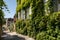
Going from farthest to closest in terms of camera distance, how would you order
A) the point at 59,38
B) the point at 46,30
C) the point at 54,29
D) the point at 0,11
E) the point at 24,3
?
1. the point at 24,3
2. the point at 0,11
3. the point at 46,30
4. the point at 54,29
5. the point at 59,38

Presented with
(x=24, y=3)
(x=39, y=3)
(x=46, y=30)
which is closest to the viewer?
(x=46, y=30)

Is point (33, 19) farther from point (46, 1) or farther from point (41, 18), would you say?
point (46, 1)

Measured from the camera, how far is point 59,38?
50.5 feet

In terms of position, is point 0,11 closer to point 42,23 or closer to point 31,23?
point 31,23

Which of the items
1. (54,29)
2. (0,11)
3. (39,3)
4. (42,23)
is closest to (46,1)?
(39,3)

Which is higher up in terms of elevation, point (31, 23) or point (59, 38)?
point (31, 23)

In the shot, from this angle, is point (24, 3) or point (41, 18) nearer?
point (41, 18)

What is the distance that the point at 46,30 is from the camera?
57.9 ft

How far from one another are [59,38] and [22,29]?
10547 millimetres

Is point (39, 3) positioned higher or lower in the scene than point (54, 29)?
higher

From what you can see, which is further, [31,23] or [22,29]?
[22,29]

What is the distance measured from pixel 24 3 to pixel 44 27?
8.02m

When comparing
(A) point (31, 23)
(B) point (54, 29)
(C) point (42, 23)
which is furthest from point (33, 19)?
(B) point (54, 29)

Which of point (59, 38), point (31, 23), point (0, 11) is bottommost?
point (59, 38)
